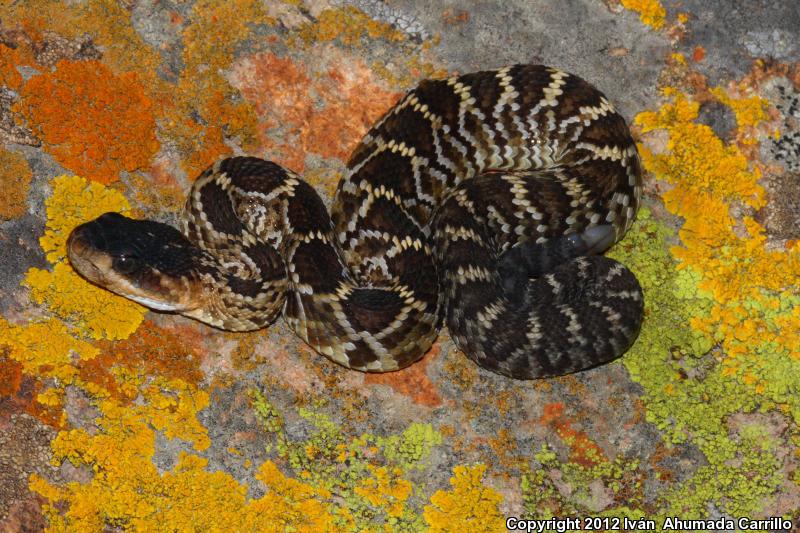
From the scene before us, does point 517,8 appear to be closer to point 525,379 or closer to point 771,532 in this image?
point 525,379

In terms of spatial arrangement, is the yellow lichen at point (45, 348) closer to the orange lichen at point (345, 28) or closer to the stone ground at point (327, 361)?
the stone ground at point (327, 361)

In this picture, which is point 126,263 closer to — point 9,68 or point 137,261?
point 137,261

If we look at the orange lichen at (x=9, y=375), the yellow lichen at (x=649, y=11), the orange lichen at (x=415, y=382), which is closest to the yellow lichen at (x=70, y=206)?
the orange lichen at (x=9, y=375)

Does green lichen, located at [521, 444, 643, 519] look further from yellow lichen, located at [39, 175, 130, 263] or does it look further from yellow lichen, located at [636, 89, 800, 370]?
yellow lichen, located at [39, 175, 130, 263]

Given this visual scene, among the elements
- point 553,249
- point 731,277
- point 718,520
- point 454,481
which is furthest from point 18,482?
point 731,277

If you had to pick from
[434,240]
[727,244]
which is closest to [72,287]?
[434,240]

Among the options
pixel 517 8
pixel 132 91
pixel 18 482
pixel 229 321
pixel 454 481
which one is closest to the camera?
pixel 18 482

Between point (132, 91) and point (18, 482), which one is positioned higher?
point (132, 91)
